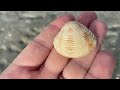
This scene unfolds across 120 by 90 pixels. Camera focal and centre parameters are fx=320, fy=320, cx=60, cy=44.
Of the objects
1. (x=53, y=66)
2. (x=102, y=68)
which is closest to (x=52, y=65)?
(x=53, y=66)

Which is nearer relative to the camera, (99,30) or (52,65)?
(52,65)

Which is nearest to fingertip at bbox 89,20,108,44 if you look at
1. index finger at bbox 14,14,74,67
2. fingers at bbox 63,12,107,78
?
fingers at bbox 63,12,107,78

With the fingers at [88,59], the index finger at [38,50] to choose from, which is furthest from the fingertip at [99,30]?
the index finger at [38,50]

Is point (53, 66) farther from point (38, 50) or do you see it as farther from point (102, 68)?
point (102, 68)

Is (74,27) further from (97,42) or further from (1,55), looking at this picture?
(1,55)

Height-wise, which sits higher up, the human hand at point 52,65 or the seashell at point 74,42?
the seashell at point 74,42

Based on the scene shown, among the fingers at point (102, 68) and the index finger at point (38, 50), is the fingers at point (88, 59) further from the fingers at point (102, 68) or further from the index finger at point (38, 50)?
the index finger at point (38, 50)

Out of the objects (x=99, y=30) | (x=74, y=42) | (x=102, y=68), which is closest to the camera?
(x=102, y=68)
